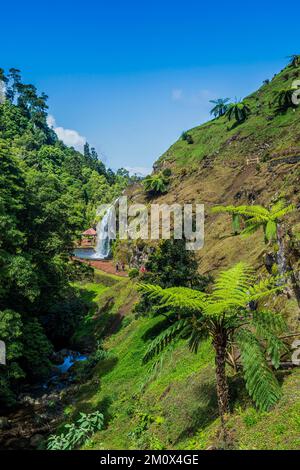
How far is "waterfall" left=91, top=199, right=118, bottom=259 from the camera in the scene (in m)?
58.2

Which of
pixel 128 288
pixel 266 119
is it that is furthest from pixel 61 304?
pixel 266 119

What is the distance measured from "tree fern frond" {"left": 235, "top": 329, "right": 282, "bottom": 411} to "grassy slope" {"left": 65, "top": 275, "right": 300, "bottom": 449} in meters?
0.30

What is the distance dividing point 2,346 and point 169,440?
8475 mm

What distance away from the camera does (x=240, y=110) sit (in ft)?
199

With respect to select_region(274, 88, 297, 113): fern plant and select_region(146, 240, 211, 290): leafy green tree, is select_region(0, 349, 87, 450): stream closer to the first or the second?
select_region(146, 240, 211, 290): leafy green tree

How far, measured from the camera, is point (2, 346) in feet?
50.5

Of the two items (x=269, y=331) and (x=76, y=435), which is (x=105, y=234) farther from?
(x=269, y=331)

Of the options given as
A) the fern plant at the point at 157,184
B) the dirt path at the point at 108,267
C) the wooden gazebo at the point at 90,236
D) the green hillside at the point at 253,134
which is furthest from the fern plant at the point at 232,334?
the wooden gazebo at the point at 90,236

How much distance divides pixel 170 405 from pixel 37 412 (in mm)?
9685

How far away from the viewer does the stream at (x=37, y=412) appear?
15.8 m

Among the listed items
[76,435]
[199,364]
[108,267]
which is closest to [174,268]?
[199,364]

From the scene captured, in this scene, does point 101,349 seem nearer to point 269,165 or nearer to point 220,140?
point 269,165

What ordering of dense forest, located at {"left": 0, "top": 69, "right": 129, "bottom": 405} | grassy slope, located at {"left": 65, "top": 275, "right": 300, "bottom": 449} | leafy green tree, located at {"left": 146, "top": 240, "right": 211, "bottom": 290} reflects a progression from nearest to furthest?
1. grassy slope, located at {"left": 65, "top": 275, "right": 300, "bottom": 449}
2. dense forest, located at {"left": 0, "top": 69, "right": 129, "bottom": 405}
3. leafy green tree, located at {"left": 146, "top": 240, "right": 211, "bottom": 290}

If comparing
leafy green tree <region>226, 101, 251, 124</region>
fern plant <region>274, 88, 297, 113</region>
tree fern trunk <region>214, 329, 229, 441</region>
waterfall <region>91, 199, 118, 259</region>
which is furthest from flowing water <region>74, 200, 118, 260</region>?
tree fern trunk <region>214, 329, 229, 441</region>
